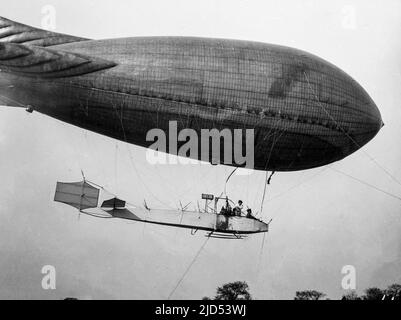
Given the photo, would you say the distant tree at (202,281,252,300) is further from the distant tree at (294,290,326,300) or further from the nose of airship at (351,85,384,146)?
the nose of airship at (351,85,384,146)

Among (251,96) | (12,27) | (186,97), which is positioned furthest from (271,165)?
(12,27)

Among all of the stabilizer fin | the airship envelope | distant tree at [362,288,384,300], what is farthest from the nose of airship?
distant tree at [362,288,384,300]

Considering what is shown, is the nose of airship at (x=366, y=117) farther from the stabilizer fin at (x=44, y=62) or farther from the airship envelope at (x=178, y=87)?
the stabilizer fin at (x=44, y=62)

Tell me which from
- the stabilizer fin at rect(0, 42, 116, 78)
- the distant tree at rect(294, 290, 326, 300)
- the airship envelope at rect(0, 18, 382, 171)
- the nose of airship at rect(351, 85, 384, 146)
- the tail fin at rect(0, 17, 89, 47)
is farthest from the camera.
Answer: the distant tree at rect(294, 290, 326, 300)

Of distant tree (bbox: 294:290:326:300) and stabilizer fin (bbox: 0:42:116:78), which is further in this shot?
distant tree (bbox: 294:290:326:300)

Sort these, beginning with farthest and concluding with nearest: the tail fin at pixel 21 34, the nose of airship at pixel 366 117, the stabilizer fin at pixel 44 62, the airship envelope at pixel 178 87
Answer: the nose of airship at pixel 366 117 → the tail fin at pixel 21 34 → the airship envelope at pixel 178 87 → the stabilizer fin at pixel 44 62

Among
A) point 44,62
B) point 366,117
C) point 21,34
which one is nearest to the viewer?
point 44,62

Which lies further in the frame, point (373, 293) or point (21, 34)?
point (373, 293)

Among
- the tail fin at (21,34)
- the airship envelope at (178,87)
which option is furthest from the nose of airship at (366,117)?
the tail fin at (21,34)

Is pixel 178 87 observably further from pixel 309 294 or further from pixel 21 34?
pixel 309 294

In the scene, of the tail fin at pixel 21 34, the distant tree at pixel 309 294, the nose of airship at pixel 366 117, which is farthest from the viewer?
the distant tree at pixel 309 294

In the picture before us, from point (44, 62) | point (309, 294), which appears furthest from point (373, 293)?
point (44, 62)
